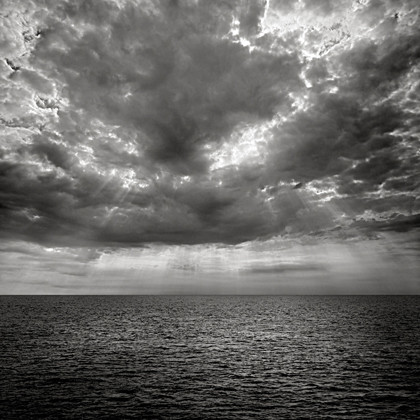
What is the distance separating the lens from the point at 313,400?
34062 mm

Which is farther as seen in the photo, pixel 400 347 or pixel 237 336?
pixel 237 336

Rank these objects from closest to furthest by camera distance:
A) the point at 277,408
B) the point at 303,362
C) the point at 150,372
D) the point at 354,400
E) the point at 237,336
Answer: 1. the point at 277,408
2. the point at 354,400
3. the point at 150,372
4. the point at 303,362
5. the point at 237,336

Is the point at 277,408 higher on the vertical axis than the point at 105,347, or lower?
lower

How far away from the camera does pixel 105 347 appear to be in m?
61.6

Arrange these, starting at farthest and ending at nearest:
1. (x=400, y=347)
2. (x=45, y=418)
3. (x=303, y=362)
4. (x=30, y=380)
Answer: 1. (x=400, y=347)
2. (x=303, y=362)
3. (x=30, y=380)
4. (x=45, y=418)

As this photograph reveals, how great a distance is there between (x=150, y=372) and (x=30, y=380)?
45.8ft

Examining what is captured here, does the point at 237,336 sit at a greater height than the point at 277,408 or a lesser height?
greater

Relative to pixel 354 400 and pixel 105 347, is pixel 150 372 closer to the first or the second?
pixel 105 347

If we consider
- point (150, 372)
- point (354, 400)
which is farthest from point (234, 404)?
point (150, 372)

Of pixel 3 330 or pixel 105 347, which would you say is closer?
pixel 105 347

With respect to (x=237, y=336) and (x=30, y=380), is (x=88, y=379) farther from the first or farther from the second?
(x=237, y=336)

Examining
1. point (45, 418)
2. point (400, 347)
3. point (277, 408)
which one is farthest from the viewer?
point (400, 347)

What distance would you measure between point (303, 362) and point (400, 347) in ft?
73.9

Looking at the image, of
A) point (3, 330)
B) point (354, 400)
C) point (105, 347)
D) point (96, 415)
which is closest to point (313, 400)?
point (354, 400)
